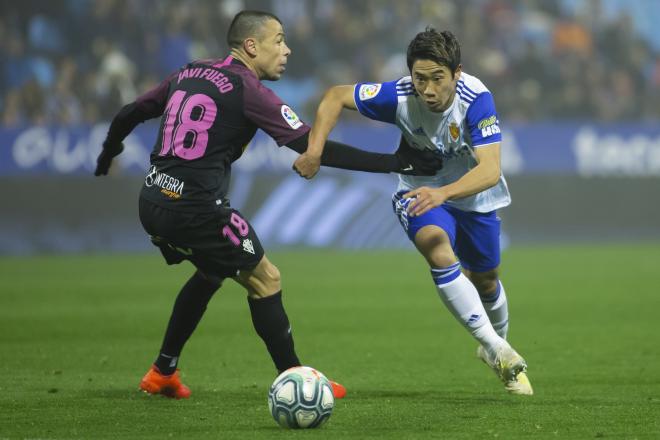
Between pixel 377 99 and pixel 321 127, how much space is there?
603 millimetres

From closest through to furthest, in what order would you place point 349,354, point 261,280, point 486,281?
point 261,280, point 486,281, point 349,354

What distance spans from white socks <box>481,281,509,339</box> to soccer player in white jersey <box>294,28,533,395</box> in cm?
22

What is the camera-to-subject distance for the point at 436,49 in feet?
21.6

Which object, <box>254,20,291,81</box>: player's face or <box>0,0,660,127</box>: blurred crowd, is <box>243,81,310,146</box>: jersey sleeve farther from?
<box>0,0,660,127</box>: blurred crowd

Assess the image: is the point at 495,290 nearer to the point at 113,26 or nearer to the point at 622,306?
the point at 622,306

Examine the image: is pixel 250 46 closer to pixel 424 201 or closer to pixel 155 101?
pixel 155 101

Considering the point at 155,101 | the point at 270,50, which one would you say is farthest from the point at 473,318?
the point at 155,101

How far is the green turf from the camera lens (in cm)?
573

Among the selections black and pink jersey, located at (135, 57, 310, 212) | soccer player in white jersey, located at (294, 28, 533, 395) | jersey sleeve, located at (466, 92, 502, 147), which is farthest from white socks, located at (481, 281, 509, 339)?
black and pink jersey, located at (135, 57, 310, 212)

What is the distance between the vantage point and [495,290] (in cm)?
772

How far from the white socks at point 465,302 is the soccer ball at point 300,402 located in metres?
1.42

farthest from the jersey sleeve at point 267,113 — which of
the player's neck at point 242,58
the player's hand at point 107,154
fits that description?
the player's hand at point 107,154

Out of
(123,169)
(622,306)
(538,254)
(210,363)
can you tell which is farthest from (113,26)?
(210,363)

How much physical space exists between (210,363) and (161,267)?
8.65 m
